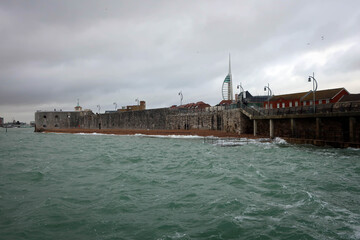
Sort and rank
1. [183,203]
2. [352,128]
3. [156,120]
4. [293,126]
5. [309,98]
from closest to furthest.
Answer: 1. [183,203]
2. [352,128]
3. [293,126]
4. [309,98]
5. [156,120]

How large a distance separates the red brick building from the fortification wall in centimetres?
1121

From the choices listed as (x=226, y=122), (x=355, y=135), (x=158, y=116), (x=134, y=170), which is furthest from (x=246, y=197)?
(x=158, y=116)

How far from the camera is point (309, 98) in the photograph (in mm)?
45500

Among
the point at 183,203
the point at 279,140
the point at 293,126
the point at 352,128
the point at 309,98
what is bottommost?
the point at 183,203

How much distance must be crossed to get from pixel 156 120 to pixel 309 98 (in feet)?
99.0

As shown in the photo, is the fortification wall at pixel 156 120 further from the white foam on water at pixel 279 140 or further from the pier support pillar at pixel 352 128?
the pier support pillar at pixel 352 128

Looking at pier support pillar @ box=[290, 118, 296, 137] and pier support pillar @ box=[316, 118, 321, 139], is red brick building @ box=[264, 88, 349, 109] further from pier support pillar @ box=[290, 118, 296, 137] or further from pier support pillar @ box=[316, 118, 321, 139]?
pier support pillar @ box=[316, 118, 321, 139]

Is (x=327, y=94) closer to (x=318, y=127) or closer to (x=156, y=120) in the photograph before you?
(x=318, y=127)

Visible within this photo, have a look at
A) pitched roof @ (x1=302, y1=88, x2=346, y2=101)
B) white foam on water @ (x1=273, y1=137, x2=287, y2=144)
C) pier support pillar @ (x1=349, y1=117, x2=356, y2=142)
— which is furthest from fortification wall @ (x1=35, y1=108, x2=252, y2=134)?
pitched roof @ (x1=302, y1=88, x2=346, y2=101)

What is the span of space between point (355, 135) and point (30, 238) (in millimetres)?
23357

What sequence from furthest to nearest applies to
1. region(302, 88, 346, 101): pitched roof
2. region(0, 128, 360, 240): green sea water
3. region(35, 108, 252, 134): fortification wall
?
region(302, 88, 346, 101): pitched roof < region(35, 108, 252, 134): fortification wall < region(0, 128, 360, 240): green sea water

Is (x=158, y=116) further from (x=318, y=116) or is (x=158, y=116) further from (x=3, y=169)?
(x=3, y=169)

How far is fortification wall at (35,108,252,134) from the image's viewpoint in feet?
119

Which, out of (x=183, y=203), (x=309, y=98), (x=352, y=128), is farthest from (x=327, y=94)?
(x=183, y=203)
